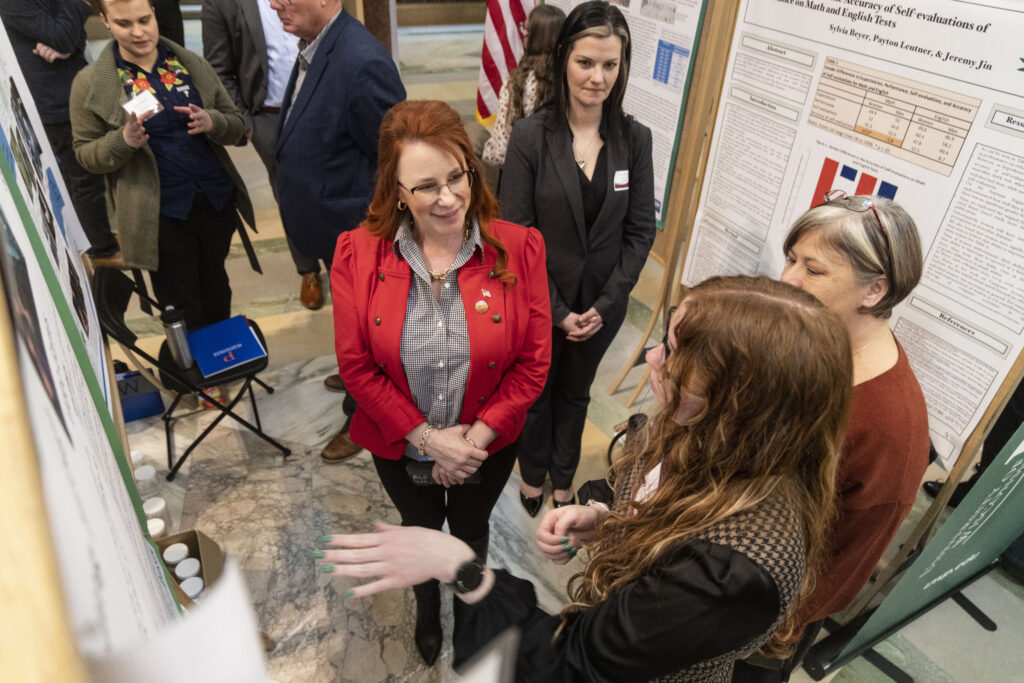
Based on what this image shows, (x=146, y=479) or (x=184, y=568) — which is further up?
(x=184, y=568)

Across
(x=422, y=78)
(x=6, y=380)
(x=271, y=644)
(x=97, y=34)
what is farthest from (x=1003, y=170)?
(x=97, y=34)

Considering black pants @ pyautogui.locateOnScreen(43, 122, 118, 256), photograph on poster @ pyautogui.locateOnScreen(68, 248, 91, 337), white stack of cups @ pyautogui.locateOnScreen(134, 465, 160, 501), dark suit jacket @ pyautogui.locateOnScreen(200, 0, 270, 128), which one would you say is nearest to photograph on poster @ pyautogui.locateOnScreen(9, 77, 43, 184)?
photograph on poster @ pyautogui.locateOnScreen(68, 248, 91, 337)

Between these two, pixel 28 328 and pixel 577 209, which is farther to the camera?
pixel 577 209

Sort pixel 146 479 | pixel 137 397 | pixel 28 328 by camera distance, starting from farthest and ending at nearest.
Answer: pixel 137 397 → pixel 146 479 → pixel 28 328

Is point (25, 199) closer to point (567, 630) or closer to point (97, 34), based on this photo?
point (567, 630)

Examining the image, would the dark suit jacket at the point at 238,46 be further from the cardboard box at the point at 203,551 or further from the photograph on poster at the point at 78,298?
the photograph on poster at the point at 78,298

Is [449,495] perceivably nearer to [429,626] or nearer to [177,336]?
[429,626]

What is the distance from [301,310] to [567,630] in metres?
3.63

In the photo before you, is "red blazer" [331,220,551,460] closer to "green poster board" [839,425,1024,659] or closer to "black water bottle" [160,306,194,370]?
"black water bottle" [160,306,194,370]

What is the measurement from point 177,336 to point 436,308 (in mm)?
1529

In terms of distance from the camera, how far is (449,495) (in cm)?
234

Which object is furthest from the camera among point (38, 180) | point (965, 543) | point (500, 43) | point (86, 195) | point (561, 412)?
point (500, 43)

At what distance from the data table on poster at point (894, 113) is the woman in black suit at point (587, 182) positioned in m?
0.67

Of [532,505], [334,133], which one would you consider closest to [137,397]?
[334,133]
